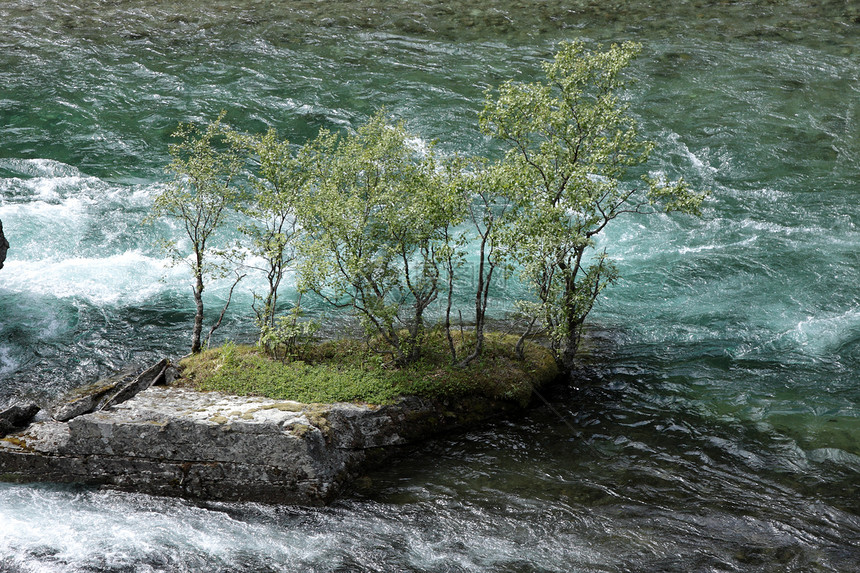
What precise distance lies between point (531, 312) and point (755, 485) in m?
4.75

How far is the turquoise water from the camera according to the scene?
11.5 metres

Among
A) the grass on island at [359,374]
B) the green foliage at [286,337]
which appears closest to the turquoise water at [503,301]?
the grass on island at [359,374]

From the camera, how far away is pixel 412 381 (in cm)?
1451

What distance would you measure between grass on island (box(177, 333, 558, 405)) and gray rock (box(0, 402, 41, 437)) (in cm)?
266

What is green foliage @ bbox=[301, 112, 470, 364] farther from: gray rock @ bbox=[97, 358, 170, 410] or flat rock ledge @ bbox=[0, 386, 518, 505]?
gray rock @ bbox=[97, 358, 170, 410]

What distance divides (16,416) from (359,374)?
6113 millimetres

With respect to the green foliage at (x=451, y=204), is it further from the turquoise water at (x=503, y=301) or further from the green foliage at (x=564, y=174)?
the turquoise water at (x=503, y=301)

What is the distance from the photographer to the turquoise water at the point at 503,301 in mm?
11539

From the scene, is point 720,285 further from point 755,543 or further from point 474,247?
point 755,543

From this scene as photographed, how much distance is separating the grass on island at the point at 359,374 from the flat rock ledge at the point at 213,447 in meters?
0.44

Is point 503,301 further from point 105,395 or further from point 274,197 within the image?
point 105,395

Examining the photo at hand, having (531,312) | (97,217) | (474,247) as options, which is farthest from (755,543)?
(97,217)

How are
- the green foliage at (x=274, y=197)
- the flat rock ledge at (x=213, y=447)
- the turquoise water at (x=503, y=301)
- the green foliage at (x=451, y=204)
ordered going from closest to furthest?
the turquoise water at (x=503, y=301), the flat rock ledge at (x=213, y=447), the green foliage at (x=451, y=204), the green foliage at (x=274, y=197)

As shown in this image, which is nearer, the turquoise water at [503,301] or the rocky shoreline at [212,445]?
the turquoise water at [503,301]
